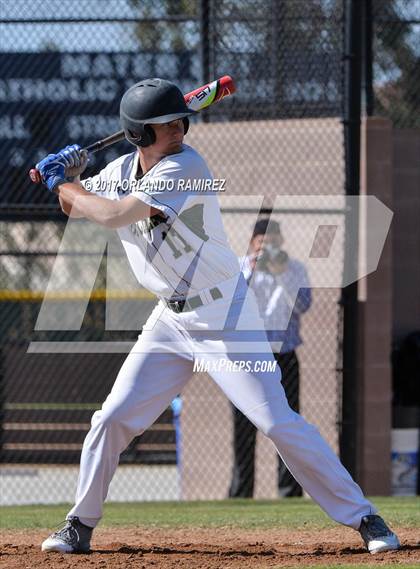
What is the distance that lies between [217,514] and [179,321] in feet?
7.81

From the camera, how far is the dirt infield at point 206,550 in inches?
192

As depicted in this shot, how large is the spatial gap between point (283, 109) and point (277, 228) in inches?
51.1

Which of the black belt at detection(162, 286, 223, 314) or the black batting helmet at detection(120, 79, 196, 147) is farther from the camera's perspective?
the black belt at detection(162, 286, 223, 314)

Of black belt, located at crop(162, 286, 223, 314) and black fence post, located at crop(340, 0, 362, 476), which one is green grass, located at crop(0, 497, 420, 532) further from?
black belt, located at crop(162, 286, 223, 314)

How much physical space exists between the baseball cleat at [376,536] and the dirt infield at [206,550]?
0.04 m

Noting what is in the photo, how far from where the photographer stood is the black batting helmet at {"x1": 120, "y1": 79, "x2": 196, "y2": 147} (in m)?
4.87

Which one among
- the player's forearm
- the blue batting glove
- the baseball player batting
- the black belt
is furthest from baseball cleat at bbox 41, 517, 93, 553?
the blue batting glove

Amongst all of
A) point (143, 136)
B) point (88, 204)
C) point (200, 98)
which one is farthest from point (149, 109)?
point (200, 98)

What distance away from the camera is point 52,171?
16.5 feet

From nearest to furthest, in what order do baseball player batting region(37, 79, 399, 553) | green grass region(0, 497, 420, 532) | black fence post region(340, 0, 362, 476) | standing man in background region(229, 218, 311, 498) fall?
baseball player batting region(37, 79, 399, 553) < green grass region(0, 497, 420, 532) < standing man in background region(229, 218, 311, 498) < black fence post region(340, 0, 362, 476)

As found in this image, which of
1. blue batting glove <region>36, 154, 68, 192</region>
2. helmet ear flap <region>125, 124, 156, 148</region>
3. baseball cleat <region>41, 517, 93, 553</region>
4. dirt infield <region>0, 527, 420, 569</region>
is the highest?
helmet ear flap <region>125, 124, 156, 148</region>

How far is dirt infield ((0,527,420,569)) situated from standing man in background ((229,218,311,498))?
2625 millimetres

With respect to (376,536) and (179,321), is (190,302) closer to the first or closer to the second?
(179,321)

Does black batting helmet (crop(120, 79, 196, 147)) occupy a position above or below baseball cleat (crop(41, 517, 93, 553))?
above
